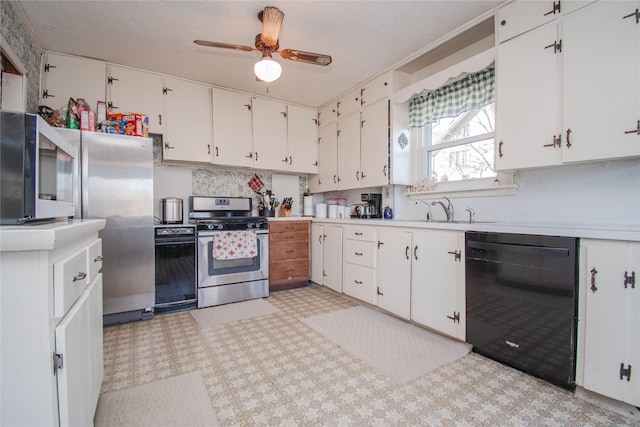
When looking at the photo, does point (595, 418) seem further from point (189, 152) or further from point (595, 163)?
point (189, 152)

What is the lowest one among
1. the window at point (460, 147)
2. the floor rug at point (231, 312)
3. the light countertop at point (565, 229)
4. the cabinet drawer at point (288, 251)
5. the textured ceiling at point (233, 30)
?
the floor rug at point (231, 312)

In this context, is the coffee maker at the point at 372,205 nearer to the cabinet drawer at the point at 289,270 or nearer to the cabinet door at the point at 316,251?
the cabinet door at the point at 316,251

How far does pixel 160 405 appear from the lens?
158 centimetres

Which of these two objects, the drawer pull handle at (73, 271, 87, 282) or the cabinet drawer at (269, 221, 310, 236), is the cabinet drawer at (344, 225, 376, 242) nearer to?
the cabinet drawer at (269, 221, 310, 236)

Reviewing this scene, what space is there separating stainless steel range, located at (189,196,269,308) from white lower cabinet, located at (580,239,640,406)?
114 inches

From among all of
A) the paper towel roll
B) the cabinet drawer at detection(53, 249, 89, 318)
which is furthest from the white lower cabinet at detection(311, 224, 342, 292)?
the cabinet drawer at detection(53, 249, 89, 318)

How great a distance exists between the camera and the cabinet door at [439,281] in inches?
87.0

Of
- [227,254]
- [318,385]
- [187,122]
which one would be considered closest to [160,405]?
[318,385]

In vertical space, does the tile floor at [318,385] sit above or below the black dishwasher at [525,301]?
below

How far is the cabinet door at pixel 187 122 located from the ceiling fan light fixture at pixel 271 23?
63.2 inches

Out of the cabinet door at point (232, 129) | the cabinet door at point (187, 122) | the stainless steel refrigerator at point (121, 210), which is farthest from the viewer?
the cabinet door at point (232, 129)

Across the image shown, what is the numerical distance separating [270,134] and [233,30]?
1.59m

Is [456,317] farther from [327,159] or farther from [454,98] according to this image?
[327,159]

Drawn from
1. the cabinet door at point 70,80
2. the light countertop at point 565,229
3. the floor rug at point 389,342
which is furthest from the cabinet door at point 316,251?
the cabinet door at point 70,80
